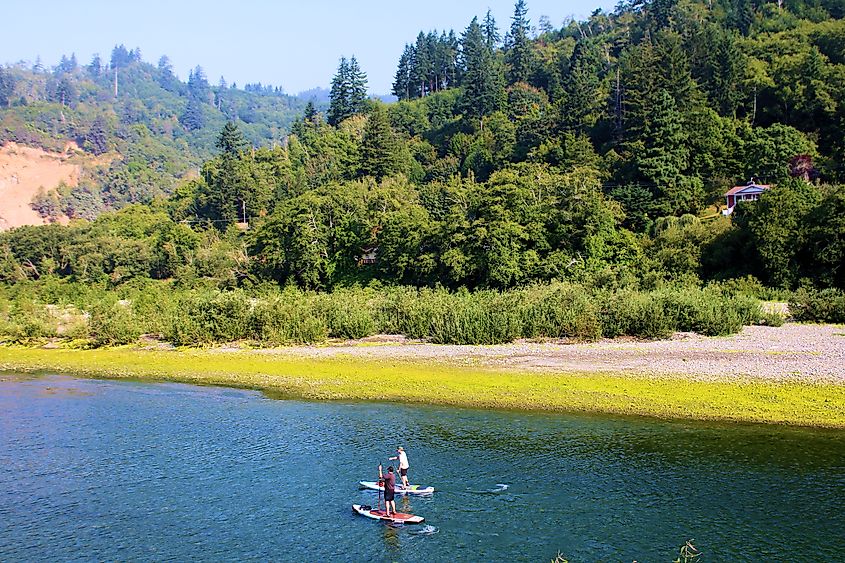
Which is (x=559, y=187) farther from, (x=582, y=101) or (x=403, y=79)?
(x=403, y=79)

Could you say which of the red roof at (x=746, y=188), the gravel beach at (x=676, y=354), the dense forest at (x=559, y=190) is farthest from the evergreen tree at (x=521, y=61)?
the gravel beach at (x=676, y=354)

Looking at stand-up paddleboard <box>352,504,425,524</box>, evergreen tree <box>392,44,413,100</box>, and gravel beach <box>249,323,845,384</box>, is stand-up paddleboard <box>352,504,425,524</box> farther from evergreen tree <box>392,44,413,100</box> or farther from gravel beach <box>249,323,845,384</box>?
evergreen tree <box>392,44,413,100</box>

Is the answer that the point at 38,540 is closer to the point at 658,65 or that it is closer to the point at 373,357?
the point at 373,357

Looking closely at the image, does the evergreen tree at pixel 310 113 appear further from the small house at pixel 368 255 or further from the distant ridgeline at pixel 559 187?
the small house at pixel 368 255

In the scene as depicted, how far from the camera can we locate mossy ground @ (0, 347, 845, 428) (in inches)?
1545

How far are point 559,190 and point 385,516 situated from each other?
59612 mm

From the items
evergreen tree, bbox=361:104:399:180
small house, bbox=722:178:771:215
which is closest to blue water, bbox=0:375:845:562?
small house, bbox=722:178:771:215

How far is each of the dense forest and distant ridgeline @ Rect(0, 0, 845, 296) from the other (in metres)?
0.29

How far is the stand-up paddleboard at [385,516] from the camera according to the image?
89.9 ft

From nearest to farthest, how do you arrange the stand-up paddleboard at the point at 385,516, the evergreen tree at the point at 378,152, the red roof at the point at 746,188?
the stand-up paddleboard at the point at 385,516, the red roof at the point at 746,188, the evergreen tree at the point at 378,152

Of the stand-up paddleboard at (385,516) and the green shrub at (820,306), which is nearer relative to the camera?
the stand-up paddleboard at (385,516)

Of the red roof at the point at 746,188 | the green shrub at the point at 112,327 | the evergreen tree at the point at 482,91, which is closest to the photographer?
the green shrub at the point at 112,327

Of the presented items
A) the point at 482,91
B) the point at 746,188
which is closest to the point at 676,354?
the point at 746,188

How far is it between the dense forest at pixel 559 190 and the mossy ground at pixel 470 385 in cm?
1668
